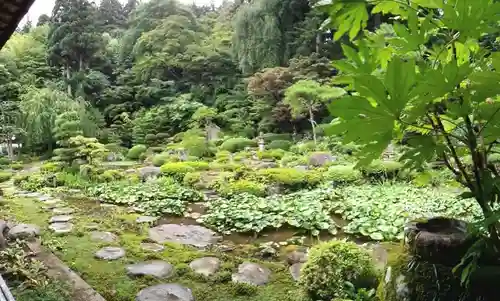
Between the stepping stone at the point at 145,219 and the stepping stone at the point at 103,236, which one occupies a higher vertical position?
the stepping stone at the point at 103,236

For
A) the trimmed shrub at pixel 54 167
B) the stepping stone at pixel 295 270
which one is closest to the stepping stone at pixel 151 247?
the stepping stone at pixel 295 270

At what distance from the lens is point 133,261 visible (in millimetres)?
2982

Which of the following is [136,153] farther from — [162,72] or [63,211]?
[63,211]

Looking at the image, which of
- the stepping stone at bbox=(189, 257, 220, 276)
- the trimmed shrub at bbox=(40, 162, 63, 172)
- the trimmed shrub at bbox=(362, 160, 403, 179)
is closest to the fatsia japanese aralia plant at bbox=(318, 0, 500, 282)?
the stepping stone at bbox=(189, 257, 220, 276)

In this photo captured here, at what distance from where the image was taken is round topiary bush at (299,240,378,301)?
224 cm

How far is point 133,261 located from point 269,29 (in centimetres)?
1066

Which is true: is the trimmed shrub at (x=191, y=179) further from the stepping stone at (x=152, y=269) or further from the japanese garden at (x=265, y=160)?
the stepping stone at (x=152, y=269)

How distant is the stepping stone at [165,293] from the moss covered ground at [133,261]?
0.17 feet

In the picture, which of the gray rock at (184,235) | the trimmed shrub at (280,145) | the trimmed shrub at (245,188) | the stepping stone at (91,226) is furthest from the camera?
the trimmed shrub at (280,145)

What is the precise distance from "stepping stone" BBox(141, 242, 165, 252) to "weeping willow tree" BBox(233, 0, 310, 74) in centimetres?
1011

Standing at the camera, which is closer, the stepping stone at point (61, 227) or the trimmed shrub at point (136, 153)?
the stepping stone at point (61, 227)

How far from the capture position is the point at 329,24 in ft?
2.86

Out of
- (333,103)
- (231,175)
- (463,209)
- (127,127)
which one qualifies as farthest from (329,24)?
(127,127)

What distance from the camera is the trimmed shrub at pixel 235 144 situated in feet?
35.9
